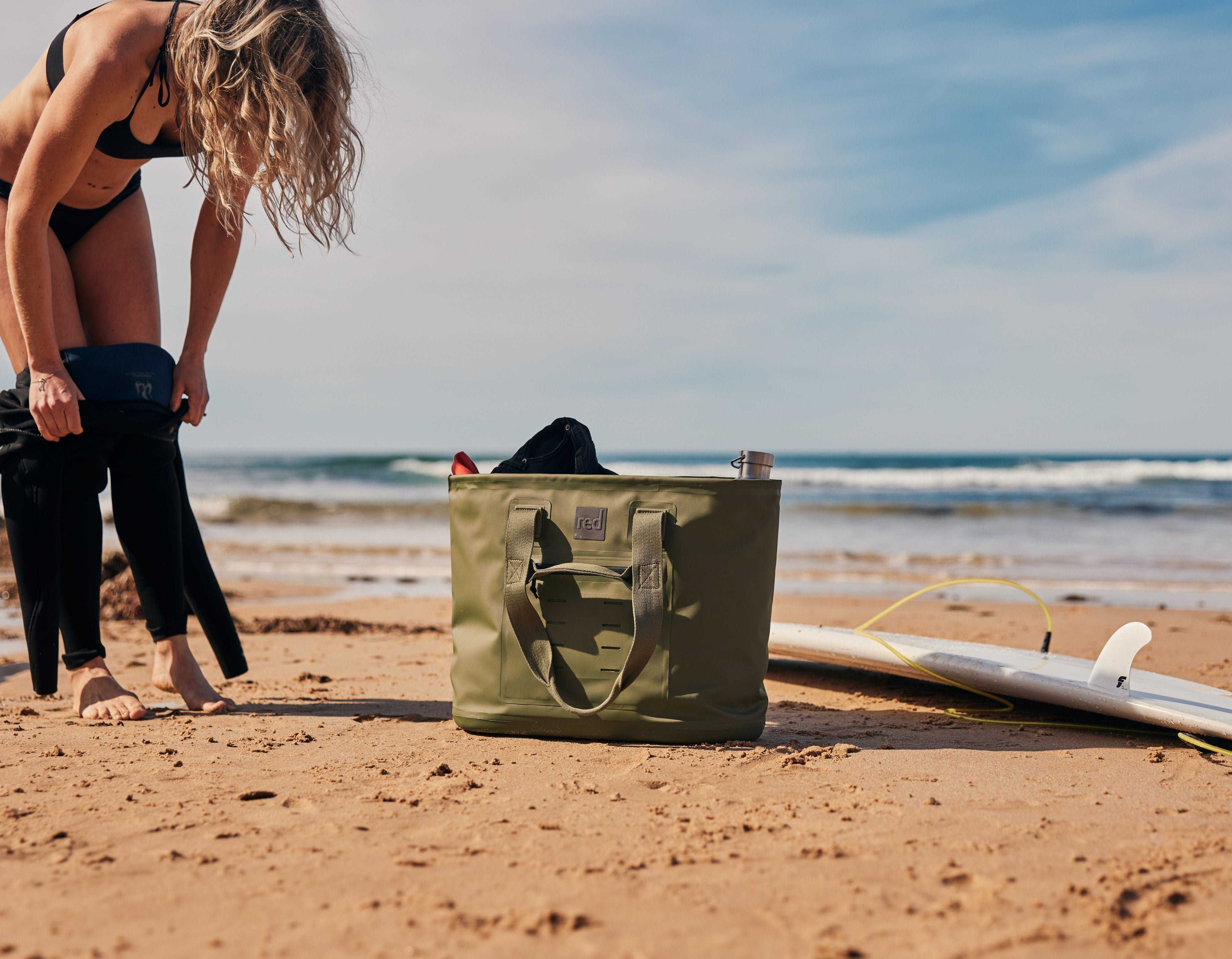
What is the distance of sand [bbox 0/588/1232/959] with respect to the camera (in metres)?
1.28

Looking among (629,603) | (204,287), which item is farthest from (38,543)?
(629,603)

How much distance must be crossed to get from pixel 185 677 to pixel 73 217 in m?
1.36

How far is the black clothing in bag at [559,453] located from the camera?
2.46 metres

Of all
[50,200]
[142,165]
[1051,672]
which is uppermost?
[142,165]

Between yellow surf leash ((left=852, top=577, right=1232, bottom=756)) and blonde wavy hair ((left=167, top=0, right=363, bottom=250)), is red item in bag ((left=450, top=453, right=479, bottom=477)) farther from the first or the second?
yellow surf leash ((left=852, top=577, right=1232, bottom=756))

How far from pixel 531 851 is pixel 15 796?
1095 millimetres

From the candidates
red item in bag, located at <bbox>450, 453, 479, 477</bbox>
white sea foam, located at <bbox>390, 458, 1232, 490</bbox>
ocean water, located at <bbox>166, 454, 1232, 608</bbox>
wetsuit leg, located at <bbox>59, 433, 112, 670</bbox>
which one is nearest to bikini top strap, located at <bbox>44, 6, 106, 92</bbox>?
wetsuit leg, located at <bbox>59, 433, 112, 670</bbox>

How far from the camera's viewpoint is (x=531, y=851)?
5.21 ft

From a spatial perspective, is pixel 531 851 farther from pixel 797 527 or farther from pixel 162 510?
pixel 797 527

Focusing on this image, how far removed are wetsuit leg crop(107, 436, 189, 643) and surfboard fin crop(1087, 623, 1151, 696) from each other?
2.65 m

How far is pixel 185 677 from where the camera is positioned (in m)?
2.76

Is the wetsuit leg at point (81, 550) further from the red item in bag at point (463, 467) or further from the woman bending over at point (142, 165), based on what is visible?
the red item in bag at point (463, 467)

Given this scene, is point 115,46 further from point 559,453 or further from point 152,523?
point 559,453

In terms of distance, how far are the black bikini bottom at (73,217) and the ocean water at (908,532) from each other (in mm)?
1758
